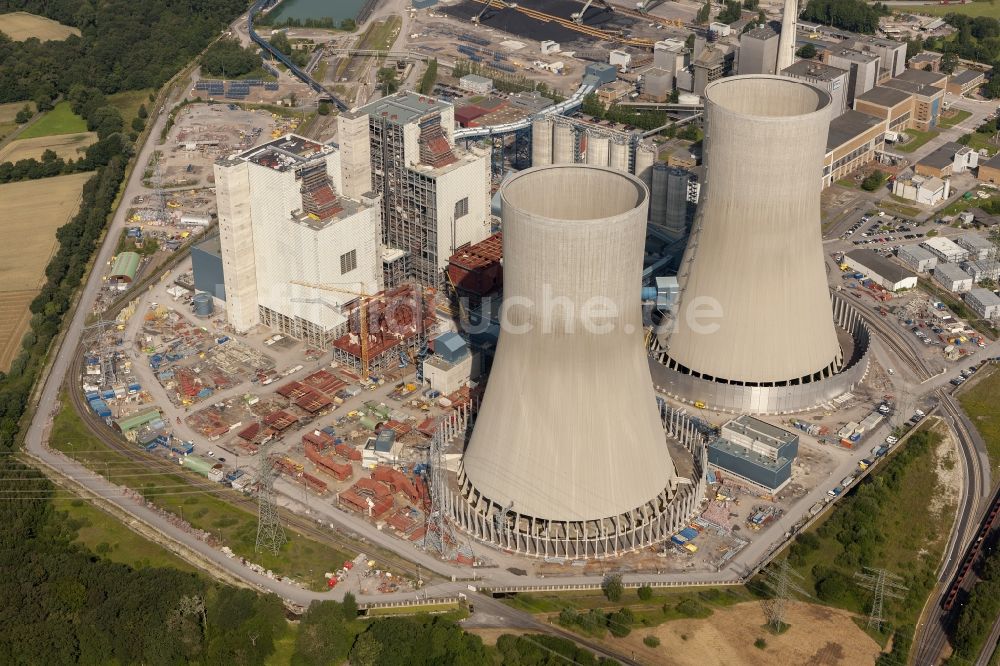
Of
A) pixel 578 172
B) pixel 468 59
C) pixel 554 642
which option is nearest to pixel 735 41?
pixel 468 59

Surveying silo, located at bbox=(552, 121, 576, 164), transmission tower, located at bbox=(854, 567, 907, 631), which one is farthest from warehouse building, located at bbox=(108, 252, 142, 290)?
transmission tower, located at bbox=(854, 567, 907, 631)

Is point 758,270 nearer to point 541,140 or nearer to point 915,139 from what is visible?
point 541,140

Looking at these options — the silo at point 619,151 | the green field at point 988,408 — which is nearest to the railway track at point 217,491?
the green field at point 988,408

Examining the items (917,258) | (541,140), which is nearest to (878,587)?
(917,258)

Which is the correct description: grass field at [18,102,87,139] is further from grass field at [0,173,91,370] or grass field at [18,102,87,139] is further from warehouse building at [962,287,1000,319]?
warehouse building at [962,287,1000,319]

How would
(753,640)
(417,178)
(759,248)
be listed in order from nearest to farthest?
(753,640), (759,248), (417,178)

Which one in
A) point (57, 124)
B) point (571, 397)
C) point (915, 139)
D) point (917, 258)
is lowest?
point (57, 124)

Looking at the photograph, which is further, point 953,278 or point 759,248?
point 953,278
